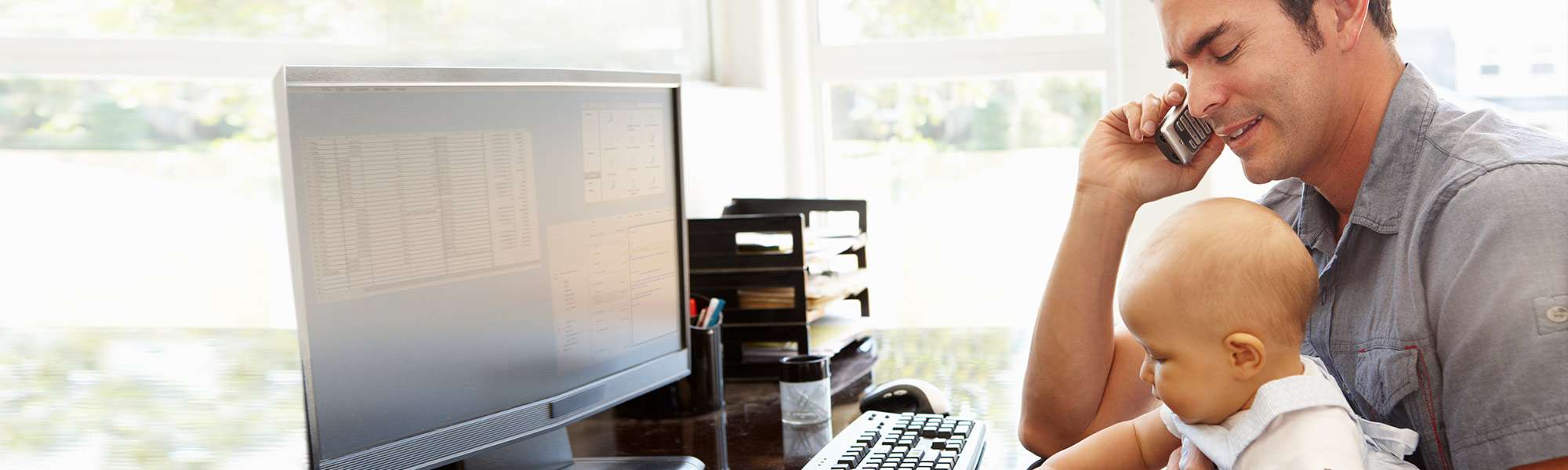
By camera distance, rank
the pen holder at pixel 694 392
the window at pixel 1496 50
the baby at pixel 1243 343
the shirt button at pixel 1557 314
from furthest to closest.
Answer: the window at pixel 1496 50, the pen holder at pixel 694 392, the baby at pixel 1243 343, the shirt button at pixel 1557 314

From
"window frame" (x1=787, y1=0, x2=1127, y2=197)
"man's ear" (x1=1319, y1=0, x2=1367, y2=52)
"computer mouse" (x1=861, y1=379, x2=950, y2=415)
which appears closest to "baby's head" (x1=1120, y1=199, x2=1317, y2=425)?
"man's ear" (x1=1319, y1=0, x2=1367, y2=52)

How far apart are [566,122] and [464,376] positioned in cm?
33

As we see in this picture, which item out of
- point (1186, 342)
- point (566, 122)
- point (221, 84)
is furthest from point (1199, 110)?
point (221, 84)

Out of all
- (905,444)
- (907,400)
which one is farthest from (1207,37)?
(907,400)

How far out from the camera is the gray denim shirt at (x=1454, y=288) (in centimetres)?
95

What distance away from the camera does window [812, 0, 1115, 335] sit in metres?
2.90

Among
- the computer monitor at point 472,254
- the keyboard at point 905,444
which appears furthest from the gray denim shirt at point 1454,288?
the computer monitor at point 472,254

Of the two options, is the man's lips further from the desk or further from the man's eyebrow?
the desk

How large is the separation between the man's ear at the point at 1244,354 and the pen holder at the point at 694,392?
890mm

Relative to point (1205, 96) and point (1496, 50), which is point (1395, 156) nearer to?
point (1205, 96)

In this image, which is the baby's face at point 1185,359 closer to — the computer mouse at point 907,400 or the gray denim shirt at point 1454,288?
the gray denim shirt at point 1454,288

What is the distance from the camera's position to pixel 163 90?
151 cm

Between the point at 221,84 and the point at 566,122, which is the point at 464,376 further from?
the point at 221,84

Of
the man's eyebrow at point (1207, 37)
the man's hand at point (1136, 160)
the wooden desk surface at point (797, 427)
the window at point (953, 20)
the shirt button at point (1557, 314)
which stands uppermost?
the window at point (953, 20)
